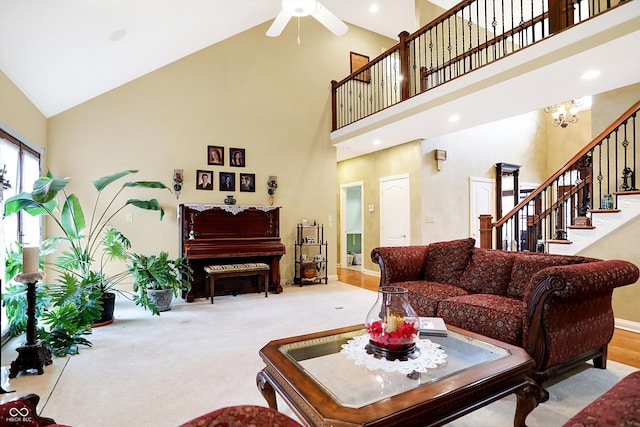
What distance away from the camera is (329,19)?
146 inches

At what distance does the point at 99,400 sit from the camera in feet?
7.14

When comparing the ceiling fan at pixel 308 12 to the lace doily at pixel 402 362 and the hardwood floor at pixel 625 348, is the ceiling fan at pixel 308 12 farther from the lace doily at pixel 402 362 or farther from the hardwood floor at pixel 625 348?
the hardwood floor at pixel 625 348

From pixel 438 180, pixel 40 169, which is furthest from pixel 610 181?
pixel 40 169

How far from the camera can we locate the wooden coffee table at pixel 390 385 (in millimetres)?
1271

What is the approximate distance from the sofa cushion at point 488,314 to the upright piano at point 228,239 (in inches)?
123

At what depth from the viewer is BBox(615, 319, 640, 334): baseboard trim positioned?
136 inches

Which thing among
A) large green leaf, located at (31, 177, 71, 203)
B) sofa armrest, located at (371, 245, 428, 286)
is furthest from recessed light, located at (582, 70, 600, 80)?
large green leaf, located at (31, 177, 71, 203)

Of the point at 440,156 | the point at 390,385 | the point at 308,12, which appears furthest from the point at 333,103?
the point at 390,385

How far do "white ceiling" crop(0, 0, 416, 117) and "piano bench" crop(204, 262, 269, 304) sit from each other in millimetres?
2848

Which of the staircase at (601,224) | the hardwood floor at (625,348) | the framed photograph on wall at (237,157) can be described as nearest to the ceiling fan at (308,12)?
the framed photograph on wall at (237,157)

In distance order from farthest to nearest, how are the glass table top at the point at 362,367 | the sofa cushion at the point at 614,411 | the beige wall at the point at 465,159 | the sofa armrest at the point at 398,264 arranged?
the beige wall at the point at 465,159 < the sofa armrest at the point at 398,264 < the glass table top at the point at 362,367 < the sofa cushion at the point at 614,411

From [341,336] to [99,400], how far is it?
1610mm

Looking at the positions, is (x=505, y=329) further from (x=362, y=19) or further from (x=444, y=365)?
(x=362, y=19)

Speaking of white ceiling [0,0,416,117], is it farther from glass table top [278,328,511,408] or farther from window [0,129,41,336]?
glass table top [278,328,511,408]
